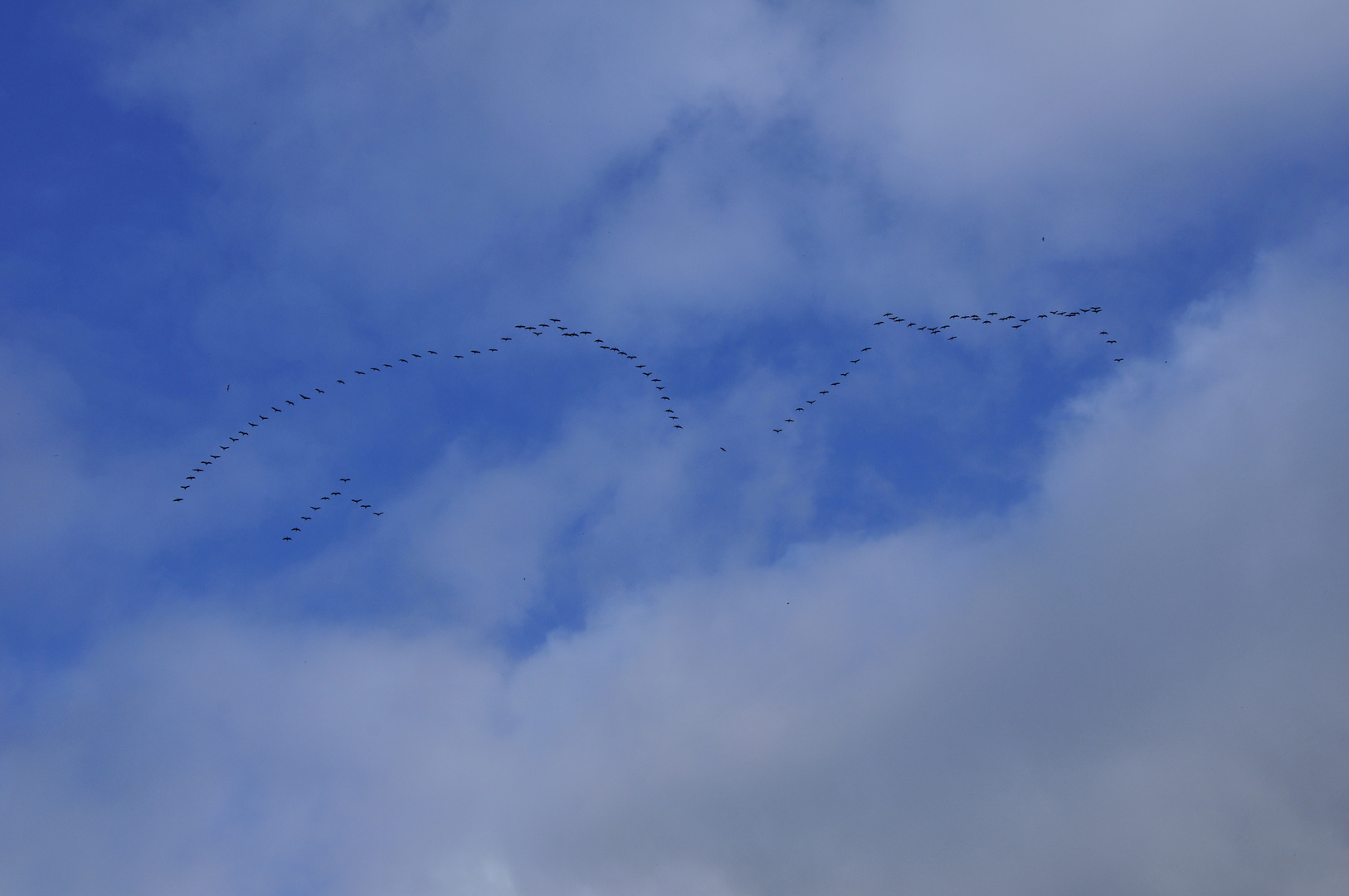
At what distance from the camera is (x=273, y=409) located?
575 feet

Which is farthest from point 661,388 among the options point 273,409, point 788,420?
point 273,409

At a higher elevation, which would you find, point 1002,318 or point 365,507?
point 1002,318

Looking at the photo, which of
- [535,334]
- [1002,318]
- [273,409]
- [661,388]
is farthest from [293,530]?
[1002,318]

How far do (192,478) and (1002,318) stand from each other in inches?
7355

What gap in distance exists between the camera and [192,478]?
7175 inches

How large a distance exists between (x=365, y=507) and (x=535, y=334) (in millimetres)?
56741

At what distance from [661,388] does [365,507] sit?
238ft

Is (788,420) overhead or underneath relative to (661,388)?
underneath

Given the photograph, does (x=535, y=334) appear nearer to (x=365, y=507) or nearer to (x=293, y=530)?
(x=365, y=507)

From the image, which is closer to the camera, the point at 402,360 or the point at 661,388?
the point at 402,360

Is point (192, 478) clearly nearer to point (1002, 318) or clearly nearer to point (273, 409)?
point (273, 409)

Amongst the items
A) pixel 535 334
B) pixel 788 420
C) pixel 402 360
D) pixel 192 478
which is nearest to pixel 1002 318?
pixel 788 420

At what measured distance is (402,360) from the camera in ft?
554

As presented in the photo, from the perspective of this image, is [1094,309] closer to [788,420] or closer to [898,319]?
[898,319]
